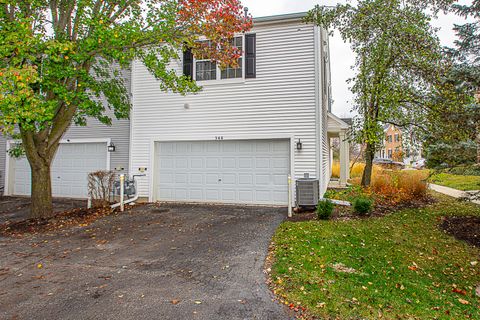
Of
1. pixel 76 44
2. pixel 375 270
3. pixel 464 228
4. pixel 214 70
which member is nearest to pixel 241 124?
pixel 214 70

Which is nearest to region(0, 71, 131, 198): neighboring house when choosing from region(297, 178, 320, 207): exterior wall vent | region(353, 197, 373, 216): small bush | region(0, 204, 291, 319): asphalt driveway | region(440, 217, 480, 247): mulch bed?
region(0, 204, 291, 319): asphalt driveway

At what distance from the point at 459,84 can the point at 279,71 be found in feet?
14.7

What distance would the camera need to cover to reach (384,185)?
10.4 meters

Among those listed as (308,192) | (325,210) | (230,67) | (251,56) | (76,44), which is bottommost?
(325,210)

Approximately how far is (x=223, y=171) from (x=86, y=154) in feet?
19.0

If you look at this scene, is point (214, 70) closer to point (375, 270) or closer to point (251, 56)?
point (251, 56)

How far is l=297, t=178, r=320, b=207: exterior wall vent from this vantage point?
741cm

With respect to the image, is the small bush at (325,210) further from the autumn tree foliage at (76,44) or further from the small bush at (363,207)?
the autumn tree foliage at (76,44)

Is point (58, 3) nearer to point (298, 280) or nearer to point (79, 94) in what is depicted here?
point (79, 94)

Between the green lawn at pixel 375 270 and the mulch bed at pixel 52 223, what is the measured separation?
5007 millimetres

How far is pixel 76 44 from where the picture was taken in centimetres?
667

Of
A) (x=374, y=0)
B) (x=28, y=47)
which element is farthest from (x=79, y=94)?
(x=374, y=0)

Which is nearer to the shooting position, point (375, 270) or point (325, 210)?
point (375, 270)

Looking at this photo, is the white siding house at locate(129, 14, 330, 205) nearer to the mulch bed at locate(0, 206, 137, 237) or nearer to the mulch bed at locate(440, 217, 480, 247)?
the mulch bed at locate(0, 206, 137, 237)
